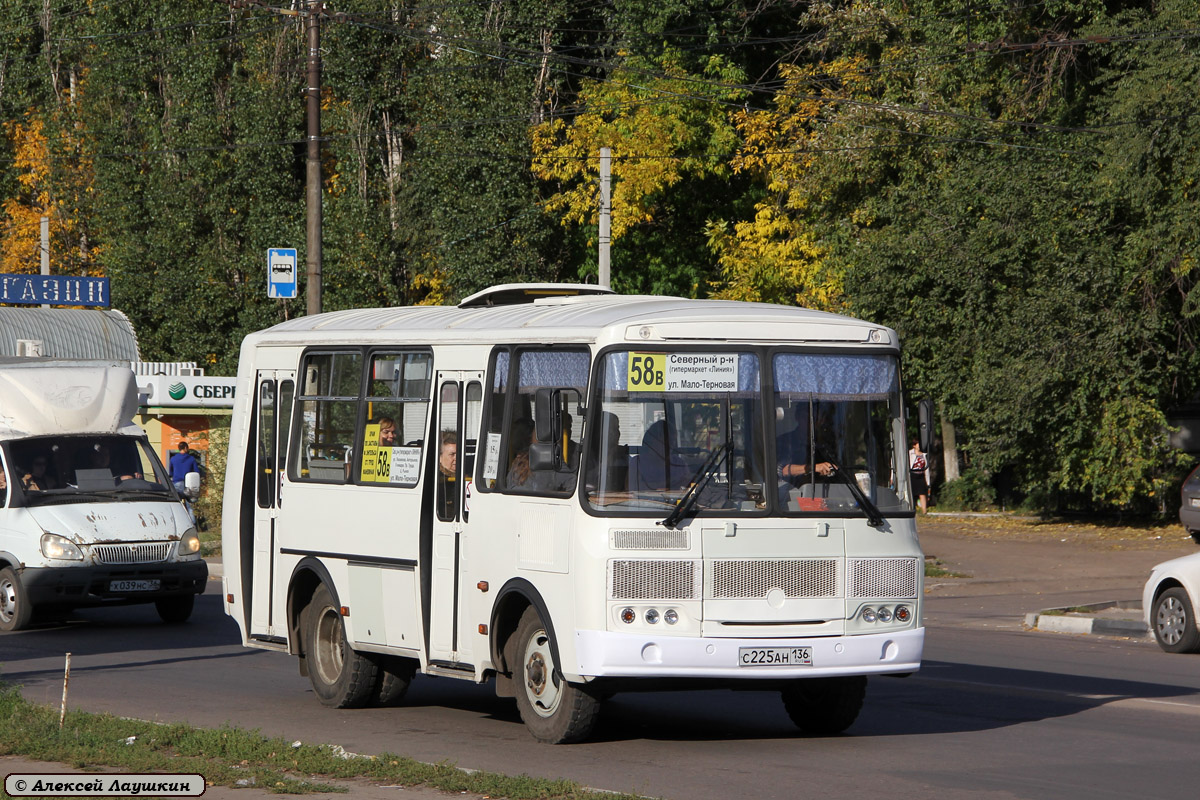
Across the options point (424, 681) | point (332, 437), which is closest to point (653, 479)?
point (332, 437)

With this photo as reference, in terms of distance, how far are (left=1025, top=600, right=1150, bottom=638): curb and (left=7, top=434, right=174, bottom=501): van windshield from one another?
9487 millimetres

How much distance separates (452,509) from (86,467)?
8368 mm

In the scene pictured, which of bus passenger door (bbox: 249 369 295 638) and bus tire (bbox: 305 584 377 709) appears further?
bus passenger door (bbox: 249 369 295 638)

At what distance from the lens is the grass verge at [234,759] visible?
8227 mm

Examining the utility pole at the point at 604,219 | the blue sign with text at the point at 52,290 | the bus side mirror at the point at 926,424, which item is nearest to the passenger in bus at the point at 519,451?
the bus side mirror at the point at 926,424

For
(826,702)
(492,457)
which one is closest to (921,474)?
(826,702)

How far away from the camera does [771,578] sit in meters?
9.73

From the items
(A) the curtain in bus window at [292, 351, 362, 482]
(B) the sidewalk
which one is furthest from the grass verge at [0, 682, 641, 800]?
(B) the sidewalk

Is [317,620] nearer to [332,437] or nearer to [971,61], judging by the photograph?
[332,437]

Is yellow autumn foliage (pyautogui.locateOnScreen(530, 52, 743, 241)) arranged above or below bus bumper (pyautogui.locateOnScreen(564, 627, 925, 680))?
above

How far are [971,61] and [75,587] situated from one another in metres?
22.5

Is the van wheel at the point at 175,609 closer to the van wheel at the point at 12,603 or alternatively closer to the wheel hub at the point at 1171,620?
the van wheel at the point at 12,603

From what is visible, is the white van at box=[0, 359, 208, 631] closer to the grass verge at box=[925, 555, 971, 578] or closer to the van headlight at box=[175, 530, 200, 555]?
the van headlight at box=[175, 530, 200, 555]

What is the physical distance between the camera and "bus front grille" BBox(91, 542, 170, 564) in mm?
17172
